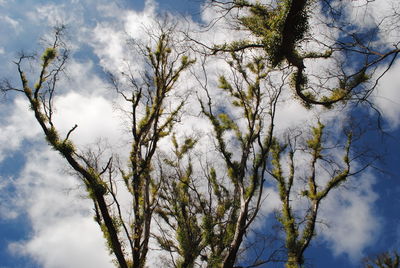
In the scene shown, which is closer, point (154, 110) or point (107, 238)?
point (107, 238)

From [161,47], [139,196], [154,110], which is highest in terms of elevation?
[161,47]

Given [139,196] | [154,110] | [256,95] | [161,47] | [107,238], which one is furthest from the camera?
[161,47]

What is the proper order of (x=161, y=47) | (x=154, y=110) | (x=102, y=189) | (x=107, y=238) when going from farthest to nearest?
(x=161, y=47) → (x=154, y=110) → (x=107, y=238) → (x=102, y=189)

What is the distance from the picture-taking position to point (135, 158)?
31.4 ft

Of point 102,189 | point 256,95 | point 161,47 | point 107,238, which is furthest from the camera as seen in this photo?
point 161,47

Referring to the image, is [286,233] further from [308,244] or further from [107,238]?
[107,238]

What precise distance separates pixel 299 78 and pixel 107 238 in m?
6.58

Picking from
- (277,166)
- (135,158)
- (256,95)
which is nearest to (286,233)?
(277,166)

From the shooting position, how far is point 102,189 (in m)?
7.21

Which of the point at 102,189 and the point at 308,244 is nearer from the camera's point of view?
the point at 102,189

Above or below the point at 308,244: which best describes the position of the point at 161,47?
above

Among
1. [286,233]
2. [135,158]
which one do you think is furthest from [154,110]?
[286,233]

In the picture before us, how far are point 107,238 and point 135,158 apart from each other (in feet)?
9.28

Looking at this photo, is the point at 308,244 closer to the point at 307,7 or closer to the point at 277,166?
the point at 277,166
